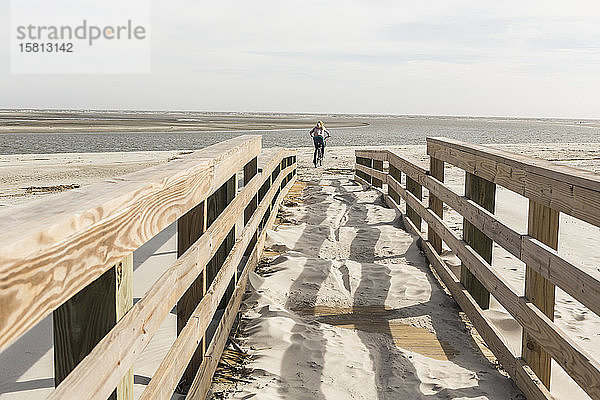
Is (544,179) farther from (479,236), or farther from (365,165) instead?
(365,165)

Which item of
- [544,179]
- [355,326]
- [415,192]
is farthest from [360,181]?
[544,179]

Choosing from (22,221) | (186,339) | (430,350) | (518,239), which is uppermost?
(22,221)

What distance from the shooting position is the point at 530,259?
3189mm

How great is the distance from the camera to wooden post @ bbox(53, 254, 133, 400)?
166 cm

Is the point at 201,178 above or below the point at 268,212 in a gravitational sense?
above

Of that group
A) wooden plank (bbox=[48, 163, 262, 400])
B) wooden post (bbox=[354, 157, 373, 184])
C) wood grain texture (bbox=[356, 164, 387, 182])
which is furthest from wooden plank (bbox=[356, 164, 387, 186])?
wooden plank (bbox=[48, 163, 262, 400])

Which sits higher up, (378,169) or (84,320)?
(84,320)

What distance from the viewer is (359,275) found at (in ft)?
18.1

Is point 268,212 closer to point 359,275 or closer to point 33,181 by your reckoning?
point 359,275

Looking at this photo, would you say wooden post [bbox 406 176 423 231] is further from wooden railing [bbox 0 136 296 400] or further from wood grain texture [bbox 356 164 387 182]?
wooden railing [bbox 0 136 296 400]

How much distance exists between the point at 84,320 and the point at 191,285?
1.45 meters

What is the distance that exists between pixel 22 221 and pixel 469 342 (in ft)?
11.4

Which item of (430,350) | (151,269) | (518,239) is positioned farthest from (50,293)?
(151,269)

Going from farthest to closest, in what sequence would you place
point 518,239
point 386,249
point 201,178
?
point 386,249 → point 518,239 → point 201,178
